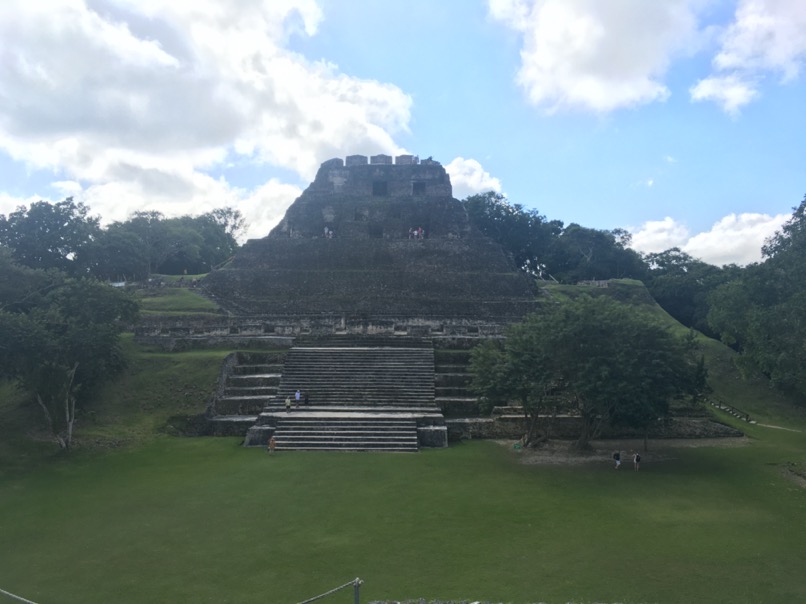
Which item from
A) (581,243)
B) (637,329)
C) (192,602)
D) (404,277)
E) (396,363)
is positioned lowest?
(192,602)

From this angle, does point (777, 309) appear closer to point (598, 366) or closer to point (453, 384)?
point (598, 366)

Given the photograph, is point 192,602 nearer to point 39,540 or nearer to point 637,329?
point 39,540

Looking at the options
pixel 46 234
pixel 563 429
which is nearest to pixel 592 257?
A: pixel 563 429

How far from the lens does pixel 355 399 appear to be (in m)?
19.3

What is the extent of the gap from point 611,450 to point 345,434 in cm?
826

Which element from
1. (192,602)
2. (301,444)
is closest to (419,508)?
(192,602)

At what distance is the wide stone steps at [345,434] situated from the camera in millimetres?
16172

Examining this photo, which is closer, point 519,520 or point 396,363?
point 519,520

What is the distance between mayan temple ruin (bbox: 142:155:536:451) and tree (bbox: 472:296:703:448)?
3149 mm

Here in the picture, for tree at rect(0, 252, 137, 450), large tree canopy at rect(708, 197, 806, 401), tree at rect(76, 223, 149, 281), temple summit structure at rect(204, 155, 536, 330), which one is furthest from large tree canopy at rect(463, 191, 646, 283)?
tree at rect(0, 252, 137, 450)

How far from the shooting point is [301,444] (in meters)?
16.3

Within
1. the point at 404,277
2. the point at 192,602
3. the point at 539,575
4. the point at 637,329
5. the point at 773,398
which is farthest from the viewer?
the point at 404,277

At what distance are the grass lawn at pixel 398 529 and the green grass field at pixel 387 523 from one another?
4cm

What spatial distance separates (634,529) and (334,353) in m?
13.9
